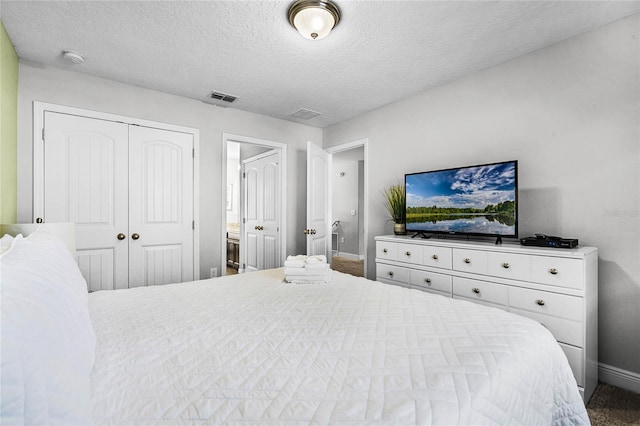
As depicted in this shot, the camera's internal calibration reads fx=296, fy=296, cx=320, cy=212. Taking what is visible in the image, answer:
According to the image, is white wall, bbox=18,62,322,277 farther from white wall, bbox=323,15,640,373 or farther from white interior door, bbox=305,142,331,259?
white wall, bbox=323,15,640,373

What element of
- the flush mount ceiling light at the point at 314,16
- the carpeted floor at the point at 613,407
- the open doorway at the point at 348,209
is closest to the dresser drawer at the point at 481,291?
the carpeted floor at the point at 613,407

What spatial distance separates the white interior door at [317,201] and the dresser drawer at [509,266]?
2.20 meters

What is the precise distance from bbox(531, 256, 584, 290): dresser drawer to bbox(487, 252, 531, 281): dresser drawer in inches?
1.7

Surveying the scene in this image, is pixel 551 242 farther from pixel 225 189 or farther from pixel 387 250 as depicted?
pixel 225 189

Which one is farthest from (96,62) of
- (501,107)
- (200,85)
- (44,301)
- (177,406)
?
(501,107)

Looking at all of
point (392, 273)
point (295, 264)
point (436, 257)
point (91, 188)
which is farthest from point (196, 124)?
point (436, 257)

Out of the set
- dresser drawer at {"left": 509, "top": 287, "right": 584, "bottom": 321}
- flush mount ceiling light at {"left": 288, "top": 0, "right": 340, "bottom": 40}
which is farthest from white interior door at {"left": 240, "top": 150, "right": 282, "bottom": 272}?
dresser drawer at {"left": 509, "top": 287, "right": 584, "bottom": 321}

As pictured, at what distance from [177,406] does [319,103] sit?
3.45 metres

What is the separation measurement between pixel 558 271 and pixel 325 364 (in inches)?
73.1

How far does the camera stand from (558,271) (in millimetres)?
1988

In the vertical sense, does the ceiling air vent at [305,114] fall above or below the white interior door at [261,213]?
→ above

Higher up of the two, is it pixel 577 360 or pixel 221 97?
pixel 221 97

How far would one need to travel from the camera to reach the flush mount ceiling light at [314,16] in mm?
1883

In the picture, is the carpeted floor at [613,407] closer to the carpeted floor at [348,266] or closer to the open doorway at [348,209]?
the carpeted floor at [348,266]
